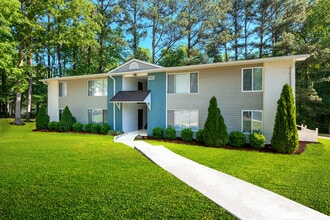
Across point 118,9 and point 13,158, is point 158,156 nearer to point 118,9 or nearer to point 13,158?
point 13,158

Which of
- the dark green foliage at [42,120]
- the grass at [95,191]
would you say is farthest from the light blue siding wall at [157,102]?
the dark green foliage at [42,120]

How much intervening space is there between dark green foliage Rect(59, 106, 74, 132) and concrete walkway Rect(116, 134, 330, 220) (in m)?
11.8

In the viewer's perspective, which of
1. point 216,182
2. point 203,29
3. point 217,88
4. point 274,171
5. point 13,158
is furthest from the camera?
point 203,29

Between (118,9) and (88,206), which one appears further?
(118,9)

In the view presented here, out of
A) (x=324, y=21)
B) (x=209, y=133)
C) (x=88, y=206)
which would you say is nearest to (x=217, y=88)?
(x=209, y=133)

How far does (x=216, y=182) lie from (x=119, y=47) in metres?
A: 23.8

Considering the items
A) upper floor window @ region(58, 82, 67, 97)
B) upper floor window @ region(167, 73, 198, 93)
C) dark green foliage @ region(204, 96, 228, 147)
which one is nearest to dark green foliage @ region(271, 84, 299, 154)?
dark green foliage @ region(204, 96, 228, 147)

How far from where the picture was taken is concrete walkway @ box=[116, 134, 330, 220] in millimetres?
3459

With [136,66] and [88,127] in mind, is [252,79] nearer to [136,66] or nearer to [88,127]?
[136,66]

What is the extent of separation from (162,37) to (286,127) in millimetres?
20628

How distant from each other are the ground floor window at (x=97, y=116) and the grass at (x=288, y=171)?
888 centimetres

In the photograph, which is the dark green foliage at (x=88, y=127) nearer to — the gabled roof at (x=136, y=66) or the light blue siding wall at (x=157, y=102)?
the gabled roof at (x=136, y=66)

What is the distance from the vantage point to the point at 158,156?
7434 millimetres

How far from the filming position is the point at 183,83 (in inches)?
500
